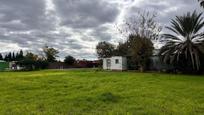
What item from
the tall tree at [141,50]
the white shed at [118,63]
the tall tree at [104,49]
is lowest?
the white shed at [118,63]

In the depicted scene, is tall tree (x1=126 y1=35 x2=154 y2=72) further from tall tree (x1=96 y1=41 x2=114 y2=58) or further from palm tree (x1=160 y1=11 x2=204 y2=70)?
tall tree (x1=96 y1=41 x2=114 y2=58)

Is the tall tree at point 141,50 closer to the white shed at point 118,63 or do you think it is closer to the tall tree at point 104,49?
the white shed at point 118,63

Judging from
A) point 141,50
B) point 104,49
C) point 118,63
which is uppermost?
point 104,49

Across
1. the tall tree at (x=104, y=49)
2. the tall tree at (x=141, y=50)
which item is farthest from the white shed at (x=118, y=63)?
the tall tree at (x=104, y=49)

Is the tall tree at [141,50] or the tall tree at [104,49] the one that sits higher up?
the tall tree at [104,49]

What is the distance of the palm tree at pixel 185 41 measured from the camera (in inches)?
1379

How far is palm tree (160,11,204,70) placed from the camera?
35031 millimetres

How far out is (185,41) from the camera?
35.8 meters

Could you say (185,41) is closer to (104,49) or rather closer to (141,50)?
(141,50)

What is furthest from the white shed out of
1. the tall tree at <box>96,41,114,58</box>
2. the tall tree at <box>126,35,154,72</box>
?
the tall tree at <box>96,41,114,58</box>

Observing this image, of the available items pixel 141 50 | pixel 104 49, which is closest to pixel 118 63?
pixel 141 50

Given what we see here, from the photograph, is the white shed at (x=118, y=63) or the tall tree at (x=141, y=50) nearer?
the tall tree at (x=141, y=50)

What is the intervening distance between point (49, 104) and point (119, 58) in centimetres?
3492

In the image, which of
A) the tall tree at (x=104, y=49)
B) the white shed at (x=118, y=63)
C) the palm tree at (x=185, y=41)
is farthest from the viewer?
the tall tree at (x=104, y=49)
